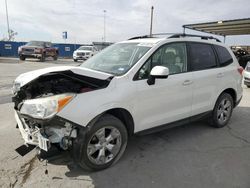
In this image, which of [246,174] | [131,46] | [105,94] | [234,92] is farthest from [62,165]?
[234,92]

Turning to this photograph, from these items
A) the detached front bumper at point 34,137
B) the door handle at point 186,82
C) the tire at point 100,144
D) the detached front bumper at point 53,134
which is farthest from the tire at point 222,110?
the detached front bumper at point 34,137

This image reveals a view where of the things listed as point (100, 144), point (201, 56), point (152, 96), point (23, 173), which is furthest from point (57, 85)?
point (201, 56)

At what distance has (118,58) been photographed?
13.2 feet

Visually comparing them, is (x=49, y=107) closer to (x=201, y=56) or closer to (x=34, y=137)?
(x=34, y=137)

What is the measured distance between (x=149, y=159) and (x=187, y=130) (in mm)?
1609

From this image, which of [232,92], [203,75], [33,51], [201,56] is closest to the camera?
[203,75]

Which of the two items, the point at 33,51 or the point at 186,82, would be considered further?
the point at 33,51

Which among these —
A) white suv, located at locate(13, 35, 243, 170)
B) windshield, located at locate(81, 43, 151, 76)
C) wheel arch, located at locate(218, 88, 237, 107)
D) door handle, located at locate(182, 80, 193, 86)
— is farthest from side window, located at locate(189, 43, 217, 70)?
windshield, located at locate(81, 43, 151, 76)

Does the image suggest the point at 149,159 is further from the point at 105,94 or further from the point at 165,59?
the point at 165,59

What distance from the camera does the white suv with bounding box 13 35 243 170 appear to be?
9.59 feet

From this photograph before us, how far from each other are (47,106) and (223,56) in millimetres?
3848

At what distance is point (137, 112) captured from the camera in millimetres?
3494

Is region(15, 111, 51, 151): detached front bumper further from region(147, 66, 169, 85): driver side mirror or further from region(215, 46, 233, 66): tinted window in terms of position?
region(215, 46, 233, 66): tinted window

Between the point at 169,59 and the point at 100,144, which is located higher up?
the point at 169,59
